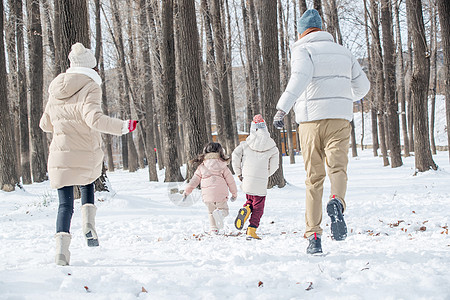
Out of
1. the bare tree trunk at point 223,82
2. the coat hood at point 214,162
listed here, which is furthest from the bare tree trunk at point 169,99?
the coat hood at point 214,162

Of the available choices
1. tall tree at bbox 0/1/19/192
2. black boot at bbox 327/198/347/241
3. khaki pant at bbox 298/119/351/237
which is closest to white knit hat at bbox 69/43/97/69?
khaki pant at bbox 298/119/351/237

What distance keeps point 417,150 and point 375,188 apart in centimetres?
265

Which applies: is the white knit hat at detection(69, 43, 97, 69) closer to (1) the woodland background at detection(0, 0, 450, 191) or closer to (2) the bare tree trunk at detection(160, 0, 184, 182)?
(1) the woodland background at detection(0, 0, 450, 191)

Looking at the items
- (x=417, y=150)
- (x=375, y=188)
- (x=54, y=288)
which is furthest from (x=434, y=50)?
(x=54, y=288)

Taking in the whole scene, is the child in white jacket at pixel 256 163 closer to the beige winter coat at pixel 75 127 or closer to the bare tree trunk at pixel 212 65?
the beige winter coat at pixel 75 127

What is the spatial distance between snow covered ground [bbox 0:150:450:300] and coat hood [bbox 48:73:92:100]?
1535mm

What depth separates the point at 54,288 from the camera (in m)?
2.69

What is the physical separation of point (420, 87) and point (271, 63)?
4802mm

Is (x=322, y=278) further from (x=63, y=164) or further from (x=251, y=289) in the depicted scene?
(x=63, y=164)

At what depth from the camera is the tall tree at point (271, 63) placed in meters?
10.3

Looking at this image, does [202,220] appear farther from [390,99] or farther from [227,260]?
[390,99]

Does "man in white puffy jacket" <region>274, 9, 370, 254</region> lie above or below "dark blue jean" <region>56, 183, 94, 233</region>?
above

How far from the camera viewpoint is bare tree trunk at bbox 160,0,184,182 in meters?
12.0

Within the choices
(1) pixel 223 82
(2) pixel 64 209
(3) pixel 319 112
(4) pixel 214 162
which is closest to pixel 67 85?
(2) pixel 64 209
